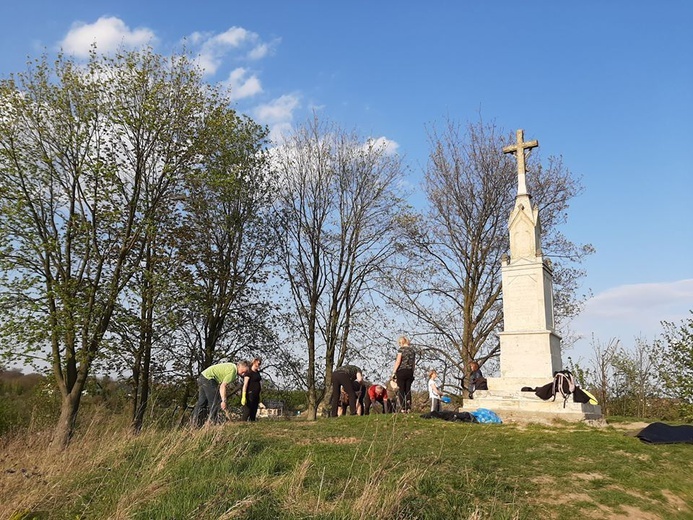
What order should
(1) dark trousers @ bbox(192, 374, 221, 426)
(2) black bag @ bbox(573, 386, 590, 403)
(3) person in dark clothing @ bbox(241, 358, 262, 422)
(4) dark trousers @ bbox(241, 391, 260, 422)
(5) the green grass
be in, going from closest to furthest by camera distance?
(5) the green grass, (1) dark trousers @ bbox(192, 374, 221, 426), (3) person in dark clothing @ bbox(241, 358, 262, 422), (4) dark trousers @ bbox(241, 391, 260, 422), (2) black bag @ bbox(573, 386, 590, 403)

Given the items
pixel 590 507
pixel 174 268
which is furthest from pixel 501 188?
pixel 590 507

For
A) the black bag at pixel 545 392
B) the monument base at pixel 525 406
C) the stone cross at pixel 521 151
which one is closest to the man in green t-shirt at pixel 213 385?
the monument base at pixel 525 406

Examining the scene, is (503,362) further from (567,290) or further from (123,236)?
(123,236)

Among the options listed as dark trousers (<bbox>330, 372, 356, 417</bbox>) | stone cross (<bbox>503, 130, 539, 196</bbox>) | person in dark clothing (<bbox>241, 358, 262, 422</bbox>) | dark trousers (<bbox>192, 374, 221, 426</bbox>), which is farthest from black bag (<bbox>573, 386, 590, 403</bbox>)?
dark trousers (<bbox>192, 374, 221, 426</bbox>)

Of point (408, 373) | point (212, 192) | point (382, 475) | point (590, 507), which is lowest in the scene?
point (590, 507)

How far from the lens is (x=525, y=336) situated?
46.9 feet

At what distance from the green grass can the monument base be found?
3.25 metres

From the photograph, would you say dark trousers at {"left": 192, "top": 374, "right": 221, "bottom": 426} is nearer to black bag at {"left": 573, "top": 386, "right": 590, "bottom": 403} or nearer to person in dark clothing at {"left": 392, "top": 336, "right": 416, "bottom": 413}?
person in dark clothing at {"left": 392, "top": 336, "right": 416, "bottom": 413}

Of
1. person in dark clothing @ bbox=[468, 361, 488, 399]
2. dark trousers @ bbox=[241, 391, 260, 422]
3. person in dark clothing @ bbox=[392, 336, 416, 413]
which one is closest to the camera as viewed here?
dark trousers @ bbox=[241, 391, 260, 422]

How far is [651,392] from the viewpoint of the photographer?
73.3 ft

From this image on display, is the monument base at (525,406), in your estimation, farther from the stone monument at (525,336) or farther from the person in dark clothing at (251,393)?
the person in dark clothing at (251,393)

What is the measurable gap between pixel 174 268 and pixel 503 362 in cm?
1208

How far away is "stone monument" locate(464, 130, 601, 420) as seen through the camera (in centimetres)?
1297

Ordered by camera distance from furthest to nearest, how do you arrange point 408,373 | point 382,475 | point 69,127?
point 69,127, point 408,373, point 382,475
